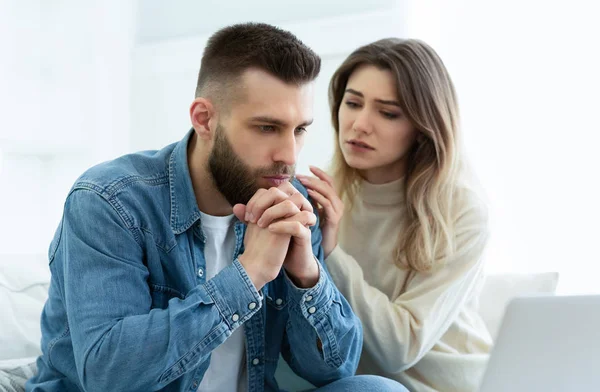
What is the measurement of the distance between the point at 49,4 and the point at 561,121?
2.44m

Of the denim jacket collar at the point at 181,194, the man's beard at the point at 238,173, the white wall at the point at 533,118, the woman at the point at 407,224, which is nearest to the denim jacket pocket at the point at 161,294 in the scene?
the denim jacket collar at the point at 181,194

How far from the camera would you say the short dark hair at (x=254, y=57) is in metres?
1.47

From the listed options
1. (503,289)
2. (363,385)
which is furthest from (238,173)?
(503,289)

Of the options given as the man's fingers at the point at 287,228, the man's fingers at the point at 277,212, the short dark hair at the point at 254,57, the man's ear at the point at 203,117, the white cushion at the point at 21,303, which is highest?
the short dark hair at the point at 254,57

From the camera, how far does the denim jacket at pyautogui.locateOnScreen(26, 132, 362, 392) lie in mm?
1259

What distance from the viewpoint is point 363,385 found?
1466mm

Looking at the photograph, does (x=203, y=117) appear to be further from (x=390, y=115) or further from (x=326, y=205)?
(x=390, y=115)

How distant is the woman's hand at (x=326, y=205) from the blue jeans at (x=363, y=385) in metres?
0.38

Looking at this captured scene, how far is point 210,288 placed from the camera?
131cm

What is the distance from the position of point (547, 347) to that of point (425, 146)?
1157 millimetres

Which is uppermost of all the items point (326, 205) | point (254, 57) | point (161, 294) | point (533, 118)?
point (254, 57)

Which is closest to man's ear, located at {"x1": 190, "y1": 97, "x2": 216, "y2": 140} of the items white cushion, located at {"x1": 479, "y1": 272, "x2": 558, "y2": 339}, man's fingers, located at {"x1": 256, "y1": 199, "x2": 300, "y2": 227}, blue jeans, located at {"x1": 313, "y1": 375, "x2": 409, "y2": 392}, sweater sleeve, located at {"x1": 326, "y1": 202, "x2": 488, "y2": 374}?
man's fingers, located at {"x1": 256, "y1": 199, "x2": 300, "y2": 227}

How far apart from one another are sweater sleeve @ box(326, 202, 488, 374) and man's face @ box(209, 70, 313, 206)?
0.40 m

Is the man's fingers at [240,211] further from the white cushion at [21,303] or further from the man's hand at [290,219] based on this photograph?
the white cushion at [21,303]
